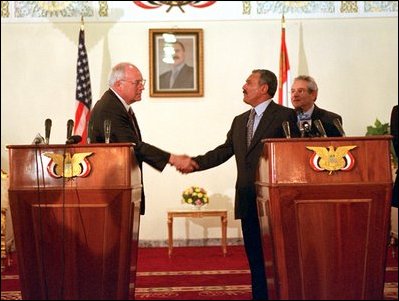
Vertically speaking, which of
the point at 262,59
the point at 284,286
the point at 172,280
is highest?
the point at 262,59

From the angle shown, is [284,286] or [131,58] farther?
[131,58]

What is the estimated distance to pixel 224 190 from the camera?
31.0 feet

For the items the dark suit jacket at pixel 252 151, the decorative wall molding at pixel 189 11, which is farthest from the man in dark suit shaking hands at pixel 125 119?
the decorative wall molding at pixel 189 11

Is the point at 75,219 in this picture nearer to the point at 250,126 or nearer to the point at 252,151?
the point at 252,151

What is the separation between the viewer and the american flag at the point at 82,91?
28.4 feet

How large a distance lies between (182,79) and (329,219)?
5.78 metres

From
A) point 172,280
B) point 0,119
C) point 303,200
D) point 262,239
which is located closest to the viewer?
point 303,200

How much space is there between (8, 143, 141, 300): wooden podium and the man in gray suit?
546cm

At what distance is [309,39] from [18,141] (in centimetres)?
443

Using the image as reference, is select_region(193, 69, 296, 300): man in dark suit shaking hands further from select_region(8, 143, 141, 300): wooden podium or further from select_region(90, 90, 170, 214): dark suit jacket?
select_region(8, 143, 141, 300): wooden podium

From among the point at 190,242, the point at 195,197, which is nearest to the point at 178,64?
the point at 195,197

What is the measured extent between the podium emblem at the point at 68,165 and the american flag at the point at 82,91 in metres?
4.54

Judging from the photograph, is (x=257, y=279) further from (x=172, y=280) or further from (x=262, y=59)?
(x=262, y=59)

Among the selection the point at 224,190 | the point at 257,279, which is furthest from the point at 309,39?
the point at 257,279
